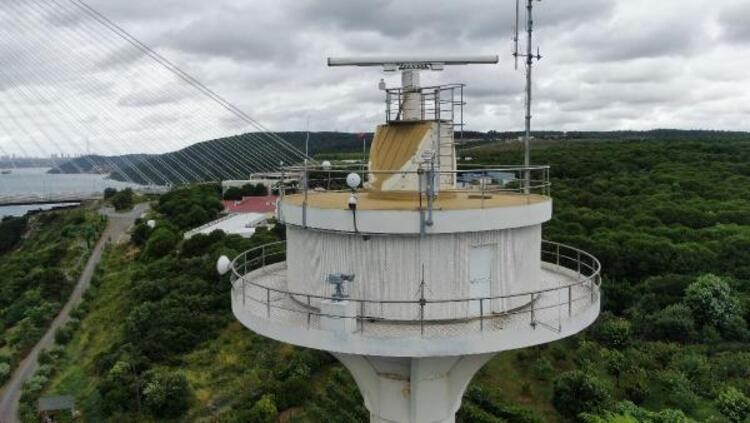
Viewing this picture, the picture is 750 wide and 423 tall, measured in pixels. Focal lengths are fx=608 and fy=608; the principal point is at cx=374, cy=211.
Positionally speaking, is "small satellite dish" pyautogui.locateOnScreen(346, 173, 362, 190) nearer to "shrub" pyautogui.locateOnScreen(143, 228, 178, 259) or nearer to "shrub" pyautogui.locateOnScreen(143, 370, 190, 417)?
"shrub" pyautogui.locateOnScreen(143, 370, 190, 417)

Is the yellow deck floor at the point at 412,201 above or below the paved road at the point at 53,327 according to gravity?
above

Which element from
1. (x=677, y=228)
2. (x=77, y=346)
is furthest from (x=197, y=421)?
(x=677, y=228)

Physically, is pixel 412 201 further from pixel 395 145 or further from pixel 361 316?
pixel 361 316

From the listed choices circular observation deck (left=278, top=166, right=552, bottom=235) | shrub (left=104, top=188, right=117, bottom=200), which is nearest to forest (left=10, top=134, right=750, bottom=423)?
circular observation deck (left=278, top=166, right=552, bottom=235)

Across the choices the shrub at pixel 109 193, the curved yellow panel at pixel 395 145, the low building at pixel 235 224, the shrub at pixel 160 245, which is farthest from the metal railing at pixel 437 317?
the shrub at pixel 109 193

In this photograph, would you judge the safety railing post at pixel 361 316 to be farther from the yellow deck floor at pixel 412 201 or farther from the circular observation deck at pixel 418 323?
the yellow deck floor at pixel 412 201

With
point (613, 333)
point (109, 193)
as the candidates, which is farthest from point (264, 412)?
point (109, 193)
